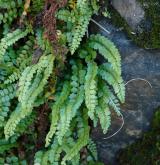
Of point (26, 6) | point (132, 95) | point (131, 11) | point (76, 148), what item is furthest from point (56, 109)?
point (131, 11)

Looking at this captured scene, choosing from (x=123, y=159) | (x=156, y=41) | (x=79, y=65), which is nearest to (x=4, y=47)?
(x=79, y=65)

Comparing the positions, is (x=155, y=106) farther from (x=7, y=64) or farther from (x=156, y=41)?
(x=7, y=64)

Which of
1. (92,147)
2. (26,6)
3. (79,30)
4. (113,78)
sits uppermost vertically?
(26,6)

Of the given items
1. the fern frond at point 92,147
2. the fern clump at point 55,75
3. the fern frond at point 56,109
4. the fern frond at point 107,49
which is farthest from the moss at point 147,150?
the fern frond at point 56,109

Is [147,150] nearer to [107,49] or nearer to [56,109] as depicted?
[56,109]

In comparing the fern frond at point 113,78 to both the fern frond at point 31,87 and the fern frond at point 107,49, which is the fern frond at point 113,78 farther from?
the fern frond at point 31,87

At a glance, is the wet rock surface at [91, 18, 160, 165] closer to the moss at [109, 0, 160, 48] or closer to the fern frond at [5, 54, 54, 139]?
the moss at [109, 0, 160, 48]
